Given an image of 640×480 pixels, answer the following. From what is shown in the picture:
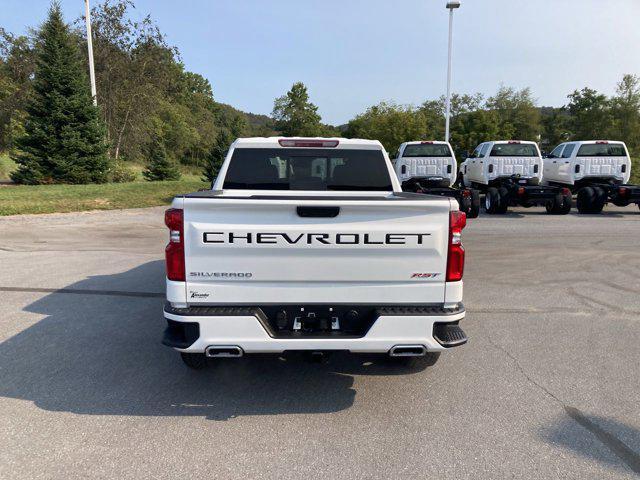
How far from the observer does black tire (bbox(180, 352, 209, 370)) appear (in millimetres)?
3938

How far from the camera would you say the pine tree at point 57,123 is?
2438cm

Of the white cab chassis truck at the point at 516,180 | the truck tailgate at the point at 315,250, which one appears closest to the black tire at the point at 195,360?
the truck tailgate at the point at 315,250

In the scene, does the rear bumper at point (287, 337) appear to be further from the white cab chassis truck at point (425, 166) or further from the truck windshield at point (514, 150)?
the truck windshield at point (514, 150)

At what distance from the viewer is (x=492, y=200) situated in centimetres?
1655

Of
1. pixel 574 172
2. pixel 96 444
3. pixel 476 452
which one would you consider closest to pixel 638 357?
pixel 476 452

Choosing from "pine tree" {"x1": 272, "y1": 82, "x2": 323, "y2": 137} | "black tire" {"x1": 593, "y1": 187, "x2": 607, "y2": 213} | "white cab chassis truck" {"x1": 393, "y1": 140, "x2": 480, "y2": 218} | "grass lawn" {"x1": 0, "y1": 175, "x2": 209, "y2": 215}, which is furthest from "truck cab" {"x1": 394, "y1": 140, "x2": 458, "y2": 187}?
"pine tree" {"x1": 272, "y1": 82, "x2": 323, "y2": 137}

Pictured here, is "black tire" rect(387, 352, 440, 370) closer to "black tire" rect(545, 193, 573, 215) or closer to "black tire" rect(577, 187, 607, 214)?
"black tire" rect(545, 193, 573, 215)

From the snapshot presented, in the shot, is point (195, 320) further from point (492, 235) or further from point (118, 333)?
point (492, 235)

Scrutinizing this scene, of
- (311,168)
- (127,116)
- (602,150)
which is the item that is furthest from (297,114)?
(311,168)

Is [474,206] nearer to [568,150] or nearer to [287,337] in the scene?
[568,150]

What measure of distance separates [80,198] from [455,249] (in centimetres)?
1823

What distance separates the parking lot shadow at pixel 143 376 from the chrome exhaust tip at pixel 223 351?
1.61 ft

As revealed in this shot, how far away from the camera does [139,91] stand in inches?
1537

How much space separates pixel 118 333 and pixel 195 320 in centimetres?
233
